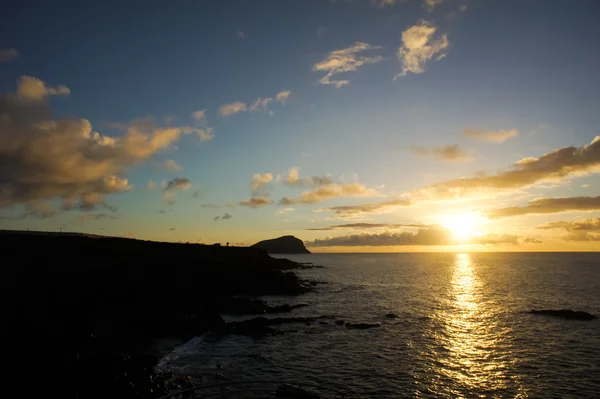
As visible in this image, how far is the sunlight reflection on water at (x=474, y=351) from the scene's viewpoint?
26.5 m

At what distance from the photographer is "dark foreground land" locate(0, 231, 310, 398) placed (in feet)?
64.4

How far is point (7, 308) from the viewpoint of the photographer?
30031mm

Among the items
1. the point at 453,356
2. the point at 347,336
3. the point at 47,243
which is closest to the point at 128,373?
the point at 347,336

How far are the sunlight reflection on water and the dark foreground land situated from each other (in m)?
21.2

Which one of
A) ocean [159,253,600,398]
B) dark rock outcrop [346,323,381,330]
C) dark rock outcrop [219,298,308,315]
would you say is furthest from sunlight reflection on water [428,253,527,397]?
dark rock outcrop [219,298,308,315]

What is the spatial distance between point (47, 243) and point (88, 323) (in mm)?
63341

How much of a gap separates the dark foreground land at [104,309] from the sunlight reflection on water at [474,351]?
2123 centimetres

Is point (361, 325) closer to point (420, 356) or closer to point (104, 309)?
point (420, 356)

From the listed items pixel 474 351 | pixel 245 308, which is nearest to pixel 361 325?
pixel 474 351

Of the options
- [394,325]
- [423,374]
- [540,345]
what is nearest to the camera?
[423,374]

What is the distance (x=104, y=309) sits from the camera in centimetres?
3819

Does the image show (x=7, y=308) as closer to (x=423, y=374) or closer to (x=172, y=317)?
(x=172, y=317)

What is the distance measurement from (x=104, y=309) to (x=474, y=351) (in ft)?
131

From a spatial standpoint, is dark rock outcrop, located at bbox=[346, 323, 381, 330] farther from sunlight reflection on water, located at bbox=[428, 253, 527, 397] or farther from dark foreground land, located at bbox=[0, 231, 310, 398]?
dark foreground land, located at bbox=[0, 231, 310, 398]
